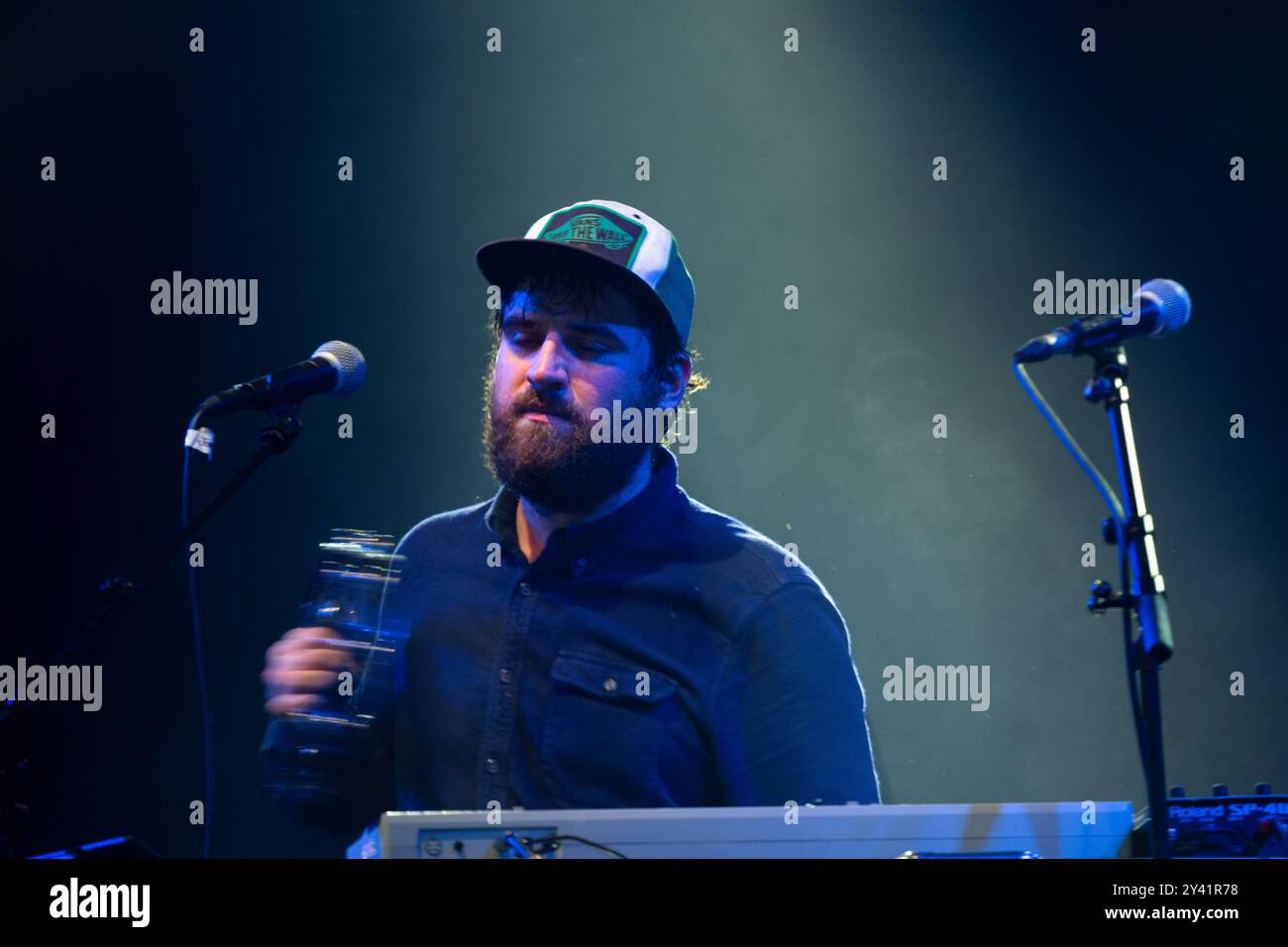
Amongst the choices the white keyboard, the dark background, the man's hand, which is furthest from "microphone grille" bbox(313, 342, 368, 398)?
the white keyboard

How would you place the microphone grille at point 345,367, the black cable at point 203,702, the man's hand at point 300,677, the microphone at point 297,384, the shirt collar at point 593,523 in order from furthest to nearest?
1. the black cable at point 203,702
2. the shirt collar at point 593,523
3. the microphone grille at point 345,367
4. the microphone at point 297,384
5. the man's hand at point 300,677

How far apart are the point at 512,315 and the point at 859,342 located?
3.18 ft

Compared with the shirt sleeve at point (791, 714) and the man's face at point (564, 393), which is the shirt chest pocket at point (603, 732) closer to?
the shirt sleeve at point (791, 714)

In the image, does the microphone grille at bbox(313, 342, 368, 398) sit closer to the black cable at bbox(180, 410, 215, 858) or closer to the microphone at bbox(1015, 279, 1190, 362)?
the black cable at bbox(180, 410, 215, 858)

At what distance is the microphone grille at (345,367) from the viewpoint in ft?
8.23

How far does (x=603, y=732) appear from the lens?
245 centimetres

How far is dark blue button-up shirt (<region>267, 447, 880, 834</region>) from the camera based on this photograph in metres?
2.44

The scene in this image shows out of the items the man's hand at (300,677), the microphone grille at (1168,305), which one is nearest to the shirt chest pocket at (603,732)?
the man's hand at (300,677)

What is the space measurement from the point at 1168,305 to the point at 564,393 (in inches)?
49.2

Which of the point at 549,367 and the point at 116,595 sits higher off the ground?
the point at 549,367

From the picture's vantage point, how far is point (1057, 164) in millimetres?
3111

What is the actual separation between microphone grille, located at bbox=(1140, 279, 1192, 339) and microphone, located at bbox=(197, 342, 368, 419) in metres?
1.62

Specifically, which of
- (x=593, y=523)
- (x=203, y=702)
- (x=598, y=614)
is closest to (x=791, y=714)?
(x=598, y=614)

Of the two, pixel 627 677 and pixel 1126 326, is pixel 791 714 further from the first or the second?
pixel 1126 326
